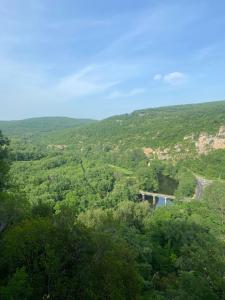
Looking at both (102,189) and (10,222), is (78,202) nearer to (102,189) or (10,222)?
(102,189)

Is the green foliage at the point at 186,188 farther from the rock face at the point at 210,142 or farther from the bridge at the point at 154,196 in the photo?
the rock face at the point at 210,142

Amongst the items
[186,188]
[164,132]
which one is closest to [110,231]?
[186,188]

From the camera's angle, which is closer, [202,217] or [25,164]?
[202,217]

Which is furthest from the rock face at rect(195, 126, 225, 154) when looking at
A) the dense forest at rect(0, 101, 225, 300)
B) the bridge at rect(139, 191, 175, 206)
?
the bridge at rect(139, 191, 175, 206)

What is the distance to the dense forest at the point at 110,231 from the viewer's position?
12.3m

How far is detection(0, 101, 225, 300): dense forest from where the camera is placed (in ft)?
40.4

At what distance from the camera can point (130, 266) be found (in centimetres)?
1406

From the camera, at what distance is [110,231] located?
2020cm

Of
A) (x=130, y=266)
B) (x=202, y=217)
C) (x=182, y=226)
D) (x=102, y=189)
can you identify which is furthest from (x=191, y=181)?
(x=130, y=266)

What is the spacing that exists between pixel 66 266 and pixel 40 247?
1236 millimetres

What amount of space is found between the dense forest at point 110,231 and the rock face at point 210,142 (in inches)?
12.9

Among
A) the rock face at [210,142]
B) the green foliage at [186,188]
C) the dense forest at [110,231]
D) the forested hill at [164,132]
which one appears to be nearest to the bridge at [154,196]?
the green foliage at [186,188]

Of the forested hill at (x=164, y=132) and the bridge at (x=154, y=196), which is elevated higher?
the forested hill at (x=164, y=132)

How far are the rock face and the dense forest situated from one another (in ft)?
1.08
